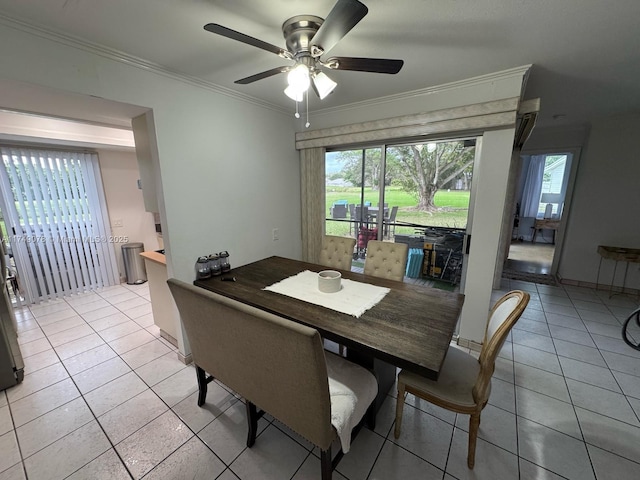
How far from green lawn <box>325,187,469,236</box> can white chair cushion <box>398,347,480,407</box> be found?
1447mm

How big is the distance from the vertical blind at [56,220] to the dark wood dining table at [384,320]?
3.15m

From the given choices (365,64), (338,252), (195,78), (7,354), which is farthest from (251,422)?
(195,78)

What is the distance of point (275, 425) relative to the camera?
5.56ft

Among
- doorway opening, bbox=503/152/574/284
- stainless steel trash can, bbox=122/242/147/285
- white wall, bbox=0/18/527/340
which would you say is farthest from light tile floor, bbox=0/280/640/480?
doorway opening, bbox=503/152/574/284

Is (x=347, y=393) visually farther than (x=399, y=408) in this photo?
No

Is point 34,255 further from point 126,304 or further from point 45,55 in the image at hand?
point 45,55

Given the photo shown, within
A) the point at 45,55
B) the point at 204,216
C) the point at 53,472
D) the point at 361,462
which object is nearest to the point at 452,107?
the point at 204,216

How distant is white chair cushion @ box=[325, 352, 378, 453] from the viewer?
1211 millimetres

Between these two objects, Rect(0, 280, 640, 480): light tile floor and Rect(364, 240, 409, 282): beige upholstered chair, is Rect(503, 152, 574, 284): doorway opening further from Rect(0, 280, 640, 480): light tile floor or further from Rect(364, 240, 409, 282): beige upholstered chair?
Rect(364, 240, 409, 282): beige upholstered chair

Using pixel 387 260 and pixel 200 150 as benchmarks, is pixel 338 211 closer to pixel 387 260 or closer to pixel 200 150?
pixel 387 260

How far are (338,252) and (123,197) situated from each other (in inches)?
154

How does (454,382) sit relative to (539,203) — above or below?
below

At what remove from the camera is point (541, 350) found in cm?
243

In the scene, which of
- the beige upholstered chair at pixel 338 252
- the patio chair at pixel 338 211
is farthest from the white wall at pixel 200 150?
the beige upholstered chair at pixel 338 252
